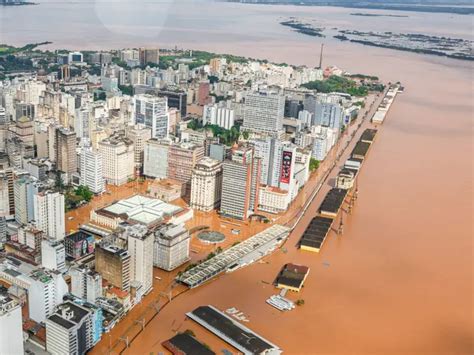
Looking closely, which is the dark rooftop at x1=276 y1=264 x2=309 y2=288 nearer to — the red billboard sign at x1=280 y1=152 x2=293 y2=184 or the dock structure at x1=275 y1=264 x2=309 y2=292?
the dock structure at x1=275 y1=264 x2=309 y2=292

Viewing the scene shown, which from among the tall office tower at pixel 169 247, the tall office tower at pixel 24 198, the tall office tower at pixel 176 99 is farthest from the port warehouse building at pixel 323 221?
the tall office tower at pixel 176 99

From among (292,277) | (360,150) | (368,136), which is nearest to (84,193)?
(292,277)

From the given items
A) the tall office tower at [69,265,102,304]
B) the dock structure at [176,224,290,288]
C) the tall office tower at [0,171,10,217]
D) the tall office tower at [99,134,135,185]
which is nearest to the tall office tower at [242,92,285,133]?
the tall office tower at [99,134,135,185]

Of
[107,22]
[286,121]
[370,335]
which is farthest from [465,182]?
[107,22]

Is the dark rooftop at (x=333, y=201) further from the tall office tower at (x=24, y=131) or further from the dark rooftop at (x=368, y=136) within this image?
the tall office tower at (x=24, y=131)

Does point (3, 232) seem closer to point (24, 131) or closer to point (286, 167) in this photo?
point (24, 131)

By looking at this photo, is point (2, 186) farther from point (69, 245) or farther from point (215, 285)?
point (215, 285)

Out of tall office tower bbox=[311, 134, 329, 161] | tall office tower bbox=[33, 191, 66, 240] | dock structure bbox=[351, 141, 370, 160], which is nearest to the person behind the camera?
tall office tower bbox=[33, 191, 66, 240]
